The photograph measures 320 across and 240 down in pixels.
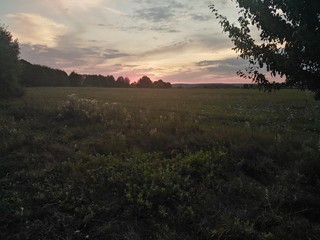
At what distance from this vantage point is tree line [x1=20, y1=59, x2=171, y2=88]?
9475cm

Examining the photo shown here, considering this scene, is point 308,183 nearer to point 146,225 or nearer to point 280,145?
point 280,145

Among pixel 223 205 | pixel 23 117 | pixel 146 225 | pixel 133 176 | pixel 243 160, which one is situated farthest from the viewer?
pixel 23 117

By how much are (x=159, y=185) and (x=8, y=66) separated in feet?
108

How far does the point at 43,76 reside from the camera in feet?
323

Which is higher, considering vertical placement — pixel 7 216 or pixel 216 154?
pixel 216 154

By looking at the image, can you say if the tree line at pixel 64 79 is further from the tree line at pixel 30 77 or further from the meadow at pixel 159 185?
the meadow at pixel 159 185

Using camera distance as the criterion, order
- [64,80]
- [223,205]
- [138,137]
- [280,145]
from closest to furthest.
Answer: [223,205] < [280,145] < [138,137] < [64,80]

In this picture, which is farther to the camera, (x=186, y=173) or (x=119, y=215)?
(x=186, y=173)

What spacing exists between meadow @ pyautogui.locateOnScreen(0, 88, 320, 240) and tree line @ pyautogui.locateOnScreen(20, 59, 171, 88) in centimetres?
6021

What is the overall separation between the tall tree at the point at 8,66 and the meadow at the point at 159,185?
2457cm

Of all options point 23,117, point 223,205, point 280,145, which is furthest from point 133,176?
point 23,117

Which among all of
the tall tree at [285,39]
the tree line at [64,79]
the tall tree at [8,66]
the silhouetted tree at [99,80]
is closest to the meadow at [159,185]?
the tall tree at [285,39]

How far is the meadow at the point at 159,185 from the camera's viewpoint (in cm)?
723

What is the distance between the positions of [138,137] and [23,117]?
7.50 m
